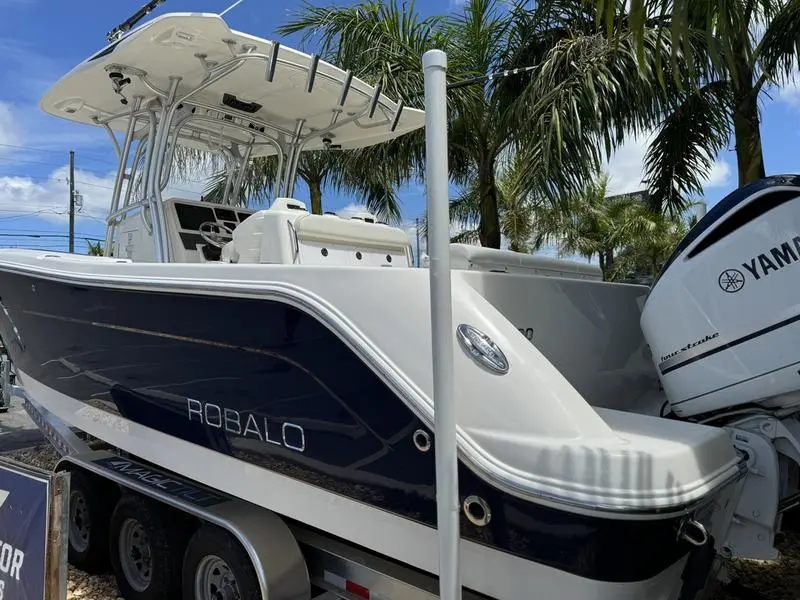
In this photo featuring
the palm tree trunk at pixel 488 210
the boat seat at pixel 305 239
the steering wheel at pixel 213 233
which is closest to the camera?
the boat seat at pixel 305 239

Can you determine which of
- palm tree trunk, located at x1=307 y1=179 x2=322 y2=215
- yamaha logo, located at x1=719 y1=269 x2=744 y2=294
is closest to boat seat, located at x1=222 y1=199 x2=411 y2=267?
yamaha logo, located at x1=719 y1=269 x2=744 y2=294

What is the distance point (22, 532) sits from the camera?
8.04 feet

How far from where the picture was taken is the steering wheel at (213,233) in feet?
13.9

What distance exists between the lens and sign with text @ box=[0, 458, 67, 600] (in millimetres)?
2330

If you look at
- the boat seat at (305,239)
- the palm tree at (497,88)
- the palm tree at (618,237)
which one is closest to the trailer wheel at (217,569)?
the boat seat at (305,239)

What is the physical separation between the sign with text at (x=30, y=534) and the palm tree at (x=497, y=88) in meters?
4.74

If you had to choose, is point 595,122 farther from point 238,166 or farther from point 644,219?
point 644,219

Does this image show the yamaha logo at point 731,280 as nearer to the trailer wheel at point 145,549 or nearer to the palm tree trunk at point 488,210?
the trailer wheel at point 145,549

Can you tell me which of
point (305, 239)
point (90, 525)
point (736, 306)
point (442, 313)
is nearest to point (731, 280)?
point (736, 306)

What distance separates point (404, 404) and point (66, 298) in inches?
95.7

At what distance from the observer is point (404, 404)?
205cm

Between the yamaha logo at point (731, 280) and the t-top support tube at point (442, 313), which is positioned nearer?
the t-top support tube at point (442, 313)

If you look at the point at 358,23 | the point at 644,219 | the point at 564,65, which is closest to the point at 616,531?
the point at 564,65

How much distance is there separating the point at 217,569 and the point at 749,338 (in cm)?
229
